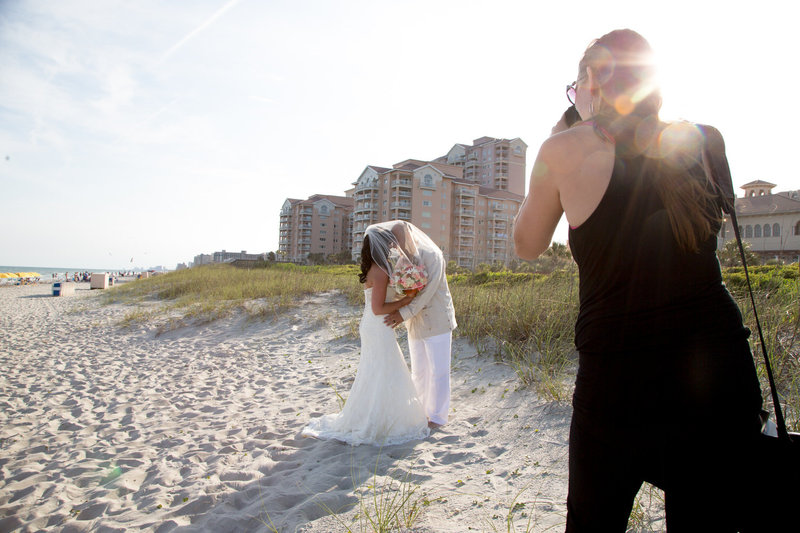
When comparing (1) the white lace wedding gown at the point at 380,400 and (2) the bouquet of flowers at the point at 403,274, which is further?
(1) the white lace wedding gown at the point at 380,400

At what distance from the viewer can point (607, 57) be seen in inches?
50.0

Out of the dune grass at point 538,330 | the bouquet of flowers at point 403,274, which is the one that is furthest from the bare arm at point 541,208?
the bouquet of flowers at point 403,274

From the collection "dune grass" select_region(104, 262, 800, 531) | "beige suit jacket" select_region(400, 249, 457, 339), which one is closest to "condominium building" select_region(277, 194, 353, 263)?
"dune grass" select_region(104, 262, 800, 531)

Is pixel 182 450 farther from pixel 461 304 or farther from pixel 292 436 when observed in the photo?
pixel 461 304

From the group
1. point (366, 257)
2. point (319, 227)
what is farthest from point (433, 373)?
point (319, 227)

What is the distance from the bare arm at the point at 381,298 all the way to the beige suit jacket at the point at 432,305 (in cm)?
11

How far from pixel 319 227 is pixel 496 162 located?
33947 millimetres

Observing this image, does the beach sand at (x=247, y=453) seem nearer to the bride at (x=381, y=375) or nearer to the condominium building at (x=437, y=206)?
the bride at (x=381, y=375)

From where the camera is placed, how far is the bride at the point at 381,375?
3848mm

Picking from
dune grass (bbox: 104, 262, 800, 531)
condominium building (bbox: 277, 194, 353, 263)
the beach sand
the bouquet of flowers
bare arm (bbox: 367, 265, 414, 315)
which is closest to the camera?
dune grass (bbox: 104, 262, 800, 531)

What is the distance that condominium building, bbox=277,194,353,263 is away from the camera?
263 ft

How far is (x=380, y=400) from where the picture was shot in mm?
3922

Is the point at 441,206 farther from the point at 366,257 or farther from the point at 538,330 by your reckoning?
the point at 366,257

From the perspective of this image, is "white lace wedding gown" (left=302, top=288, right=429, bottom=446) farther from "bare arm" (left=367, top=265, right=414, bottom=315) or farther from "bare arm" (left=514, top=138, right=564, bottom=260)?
"bare arm" (left=514, top=138, right=564, bottom=260)
